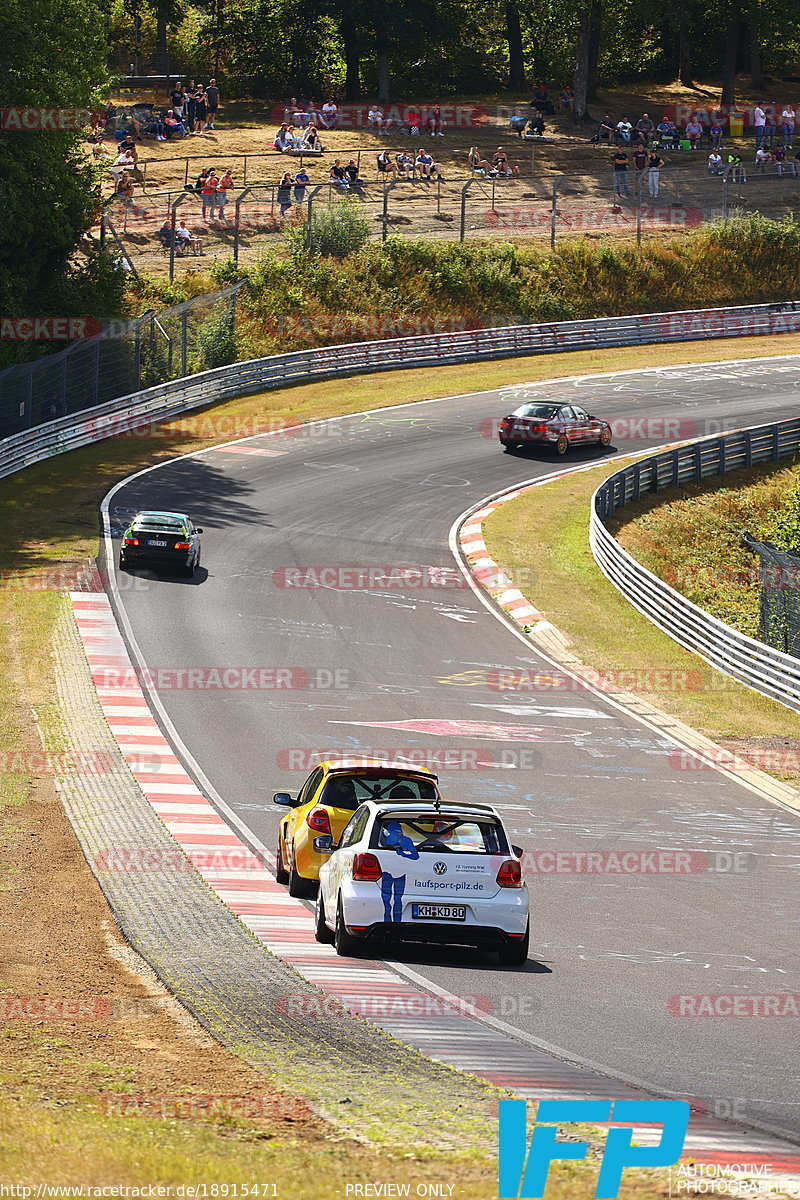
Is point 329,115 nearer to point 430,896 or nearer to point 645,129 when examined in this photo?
point 645,129

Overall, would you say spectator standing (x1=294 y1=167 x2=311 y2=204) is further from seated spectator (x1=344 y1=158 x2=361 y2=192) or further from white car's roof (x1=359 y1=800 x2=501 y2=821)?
white car's roof (x1=359 y1=800 x2=501 y2=821)

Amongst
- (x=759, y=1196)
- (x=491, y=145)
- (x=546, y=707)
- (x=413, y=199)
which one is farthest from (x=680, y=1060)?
(x=491, y=145)

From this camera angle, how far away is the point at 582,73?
274ft

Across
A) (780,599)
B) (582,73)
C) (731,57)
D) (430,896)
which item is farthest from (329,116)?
(430,896)

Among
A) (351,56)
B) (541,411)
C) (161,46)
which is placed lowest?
(541,411)

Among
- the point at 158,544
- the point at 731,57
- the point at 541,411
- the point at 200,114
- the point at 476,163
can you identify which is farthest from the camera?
the point at 731,57

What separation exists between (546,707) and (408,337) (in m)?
38.0

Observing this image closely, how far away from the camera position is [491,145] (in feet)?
261

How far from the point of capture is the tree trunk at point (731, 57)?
88875 mm

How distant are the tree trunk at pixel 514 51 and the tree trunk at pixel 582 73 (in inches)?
292

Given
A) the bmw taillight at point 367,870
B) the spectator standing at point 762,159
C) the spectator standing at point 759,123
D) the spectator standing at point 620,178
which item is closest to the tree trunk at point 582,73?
the spectator standing at point 759,123

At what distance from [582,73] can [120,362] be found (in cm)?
4496

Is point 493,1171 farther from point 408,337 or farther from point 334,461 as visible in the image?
point 408,337

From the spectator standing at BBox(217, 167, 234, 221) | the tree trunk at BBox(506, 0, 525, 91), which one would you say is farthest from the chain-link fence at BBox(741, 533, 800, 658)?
the tree trunk at BBox(506, 0, 525, 91)
